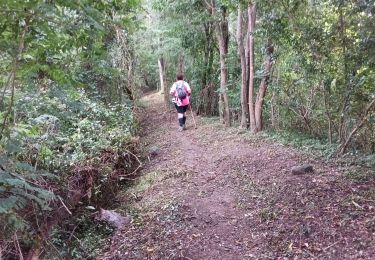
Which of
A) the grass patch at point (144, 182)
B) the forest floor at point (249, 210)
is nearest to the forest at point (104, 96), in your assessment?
the grass patch at point (144, 182)

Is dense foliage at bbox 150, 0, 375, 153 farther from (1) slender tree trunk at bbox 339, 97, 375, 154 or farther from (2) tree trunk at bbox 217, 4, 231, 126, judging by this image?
(2) tree trunk at bbox 217, 4, 231, 126

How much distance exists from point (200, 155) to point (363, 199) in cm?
466

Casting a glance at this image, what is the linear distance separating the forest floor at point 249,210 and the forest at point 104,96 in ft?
1.75

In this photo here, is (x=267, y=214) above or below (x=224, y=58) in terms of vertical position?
below

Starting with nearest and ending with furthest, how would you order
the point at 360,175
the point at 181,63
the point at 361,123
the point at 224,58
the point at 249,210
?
the point at 249,210 → the point at 360,175 → the point at 361,123 → the point at 224,58 → the point at 181,63

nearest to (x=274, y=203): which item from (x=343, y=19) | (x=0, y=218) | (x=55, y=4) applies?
(x=343, y=19)

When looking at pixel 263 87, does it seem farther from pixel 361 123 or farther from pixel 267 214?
pixel 267 214

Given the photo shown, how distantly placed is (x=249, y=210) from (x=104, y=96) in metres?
9.93

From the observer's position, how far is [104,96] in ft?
48.0

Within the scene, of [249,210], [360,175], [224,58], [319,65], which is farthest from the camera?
[224,58]

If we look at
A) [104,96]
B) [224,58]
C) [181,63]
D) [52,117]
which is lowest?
[52,117]

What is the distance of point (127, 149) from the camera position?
9.41 meters

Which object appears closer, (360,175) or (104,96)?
(360,175)

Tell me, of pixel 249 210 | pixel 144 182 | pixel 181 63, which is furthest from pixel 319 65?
pixel 181 63
